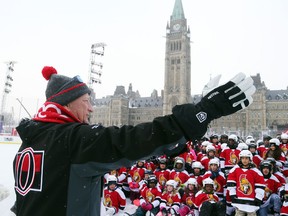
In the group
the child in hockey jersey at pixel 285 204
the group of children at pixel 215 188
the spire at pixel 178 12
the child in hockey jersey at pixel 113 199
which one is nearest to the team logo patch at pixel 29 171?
the group of children at pixel 215 188

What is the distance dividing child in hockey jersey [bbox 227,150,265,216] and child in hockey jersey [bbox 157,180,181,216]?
1.59 m

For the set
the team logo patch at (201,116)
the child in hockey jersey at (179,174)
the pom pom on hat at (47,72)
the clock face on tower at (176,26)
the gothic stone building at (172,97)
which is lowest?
the child in hockey jersey at (179,174)

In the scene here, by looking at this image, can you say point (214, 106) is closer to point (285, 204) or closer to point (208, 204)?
point (208, 204)

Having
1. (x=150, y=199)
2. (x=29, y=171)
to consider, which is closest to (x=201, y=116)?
(x=29, y=171)

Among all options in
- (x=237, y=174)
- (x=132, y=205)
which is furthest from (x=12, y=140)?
(x=237, y=174)

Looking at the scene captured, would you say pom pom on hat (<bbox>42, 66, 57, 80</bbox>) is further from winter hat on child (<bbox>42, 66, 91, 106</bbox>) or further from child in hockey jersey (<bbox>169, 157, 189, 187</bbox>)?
child in hockey jersey (<bbox>169, 157, 189, 187</bbox>)

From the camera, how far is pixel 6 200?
270 inches

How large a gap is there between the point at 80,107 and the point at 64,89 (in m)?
0.16

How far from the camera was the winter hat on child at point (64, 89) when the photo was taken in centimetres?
177

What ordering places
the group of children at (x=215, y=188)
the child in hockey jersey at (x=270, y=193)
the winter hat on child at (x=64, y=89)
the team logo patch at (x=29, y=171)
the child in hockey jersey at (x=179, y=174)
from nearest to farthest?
the team logo patch at (x=29, y=171) < the winter hat on child at (x=64, y=89) < the group of children at (x=215, y=188) < the child in hockey jersey at (x=270, y=193) < the child in hockey jersey at (x=179, y=174)

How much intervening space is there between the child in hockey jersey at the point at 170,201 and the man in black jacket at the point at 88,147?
5.82 metres

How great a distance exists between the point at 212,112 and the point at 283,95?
8067 cm

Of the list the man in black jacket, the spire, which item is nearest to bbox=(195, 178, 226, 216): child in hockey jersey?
the man in black jacket

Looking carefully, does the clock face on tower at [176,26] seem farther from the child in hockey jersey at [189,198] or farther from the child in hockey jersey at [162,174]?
the child in hockey jersey at [189,198]
